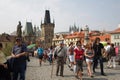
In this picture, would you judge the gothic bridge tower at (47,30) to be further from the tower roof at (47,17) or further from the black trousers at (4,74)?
the black trousers at (4,74)

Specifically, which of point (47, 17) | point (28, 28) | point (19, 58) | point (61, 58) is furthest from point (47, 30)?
point (19, 58)

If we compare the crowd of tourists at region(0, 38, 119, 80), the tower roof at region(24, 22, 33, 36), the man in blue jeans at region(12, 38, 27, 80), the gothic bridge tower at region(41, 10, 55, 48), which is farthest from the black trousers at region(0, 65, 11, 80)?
the tower roof at region(24, 22, 33, 36)

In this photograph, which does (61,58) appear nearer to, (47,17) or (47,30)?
(47,17)

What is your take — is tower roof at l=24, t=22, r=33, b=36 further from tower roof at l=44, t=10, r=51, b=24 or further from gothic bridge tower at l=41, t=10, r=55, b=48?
tower roof at l=44, t=10, r=51, b=24

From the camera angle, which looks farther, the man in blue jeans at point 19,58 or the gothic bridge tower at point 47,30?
the gothic bridge tower at point 47,30

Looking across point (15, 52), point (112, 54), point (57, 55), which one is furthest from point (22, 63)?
point (112, 54)

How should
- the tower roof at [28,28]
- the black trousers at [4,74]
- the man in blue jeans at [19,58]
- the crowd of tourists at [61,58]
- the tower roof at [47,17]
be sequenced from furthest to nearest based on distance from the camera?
the tower roof at [28,28]
the tower roof at [47,17]
the man in blue jeans at [19,58]
the crowd of tourists at [61,58]
the black trousers at [4,74]

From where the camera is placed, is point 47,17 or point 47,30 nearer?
point 47,17

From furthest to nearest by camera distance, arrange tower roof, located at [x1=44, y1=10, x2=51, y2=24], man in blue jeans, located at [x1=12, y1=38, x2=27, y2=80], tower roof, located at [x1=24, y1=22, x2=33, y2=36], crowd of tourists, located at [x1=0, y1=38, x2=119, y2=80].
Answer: tower roof, located at [x1=24, y1=22, x2=33, y2=36]
tower roof, located at [x1=44, y1=10, x2=51, y2=24]
man in blue jeans, located at [x1=12, y1=38, x2=27, y2=80]
crowd of tourists, located at [x1=0, y1=38, x2=119, y2=80]

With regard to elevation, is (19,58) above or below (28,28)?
below

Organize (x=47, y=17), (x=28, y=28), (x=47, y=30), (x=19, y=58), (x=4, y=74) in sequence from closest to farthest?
(x=4, y=74) < (x=19, y=58) < (x=47, y=17) < (x=47, y=30) < (x=28, y=28)

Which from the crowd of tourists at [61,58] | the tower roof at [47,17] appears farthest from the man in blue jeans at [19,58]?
the tower roof at [47,17]

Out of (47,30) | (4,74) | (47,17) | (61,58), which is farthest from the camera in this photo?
(47,30)

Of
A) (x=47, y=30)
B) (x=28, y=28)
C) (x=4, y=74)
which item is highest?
(x=28, y=28)
